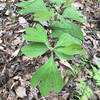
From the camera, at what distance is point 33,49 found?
1213 mm

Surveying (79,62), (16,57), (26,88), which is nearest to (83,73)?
(79,62)

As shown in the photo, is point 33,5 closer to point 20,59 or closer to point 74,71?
point 20,59

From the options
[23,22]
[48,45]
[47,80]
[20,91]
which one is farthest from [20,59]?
[47,80]

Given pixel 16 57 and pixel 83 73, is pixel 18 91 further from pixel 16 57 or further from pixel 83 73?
pixel 83 73

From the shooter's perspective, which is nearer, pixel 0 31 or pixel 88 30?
pixel 0 31

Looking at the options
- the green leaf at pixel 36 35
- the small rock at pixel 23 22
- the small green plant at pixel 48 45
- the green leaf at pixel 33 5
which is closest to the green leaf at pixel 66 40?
the small green plant at pixel 48 45

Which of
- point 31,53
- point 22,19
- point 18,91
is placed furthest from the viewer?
point 22,19

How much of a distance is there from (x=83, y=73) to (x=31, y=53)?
1055 mm

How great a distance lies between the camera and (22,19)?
2.55 m

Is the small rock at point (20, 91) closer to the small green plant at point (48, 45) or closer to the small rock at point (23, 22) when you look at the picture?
the small green plant at point (48, 45)

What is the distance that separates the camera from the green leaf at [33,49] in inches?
46.5

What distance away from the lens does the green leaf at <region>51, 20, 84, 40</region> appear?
140 centimetres

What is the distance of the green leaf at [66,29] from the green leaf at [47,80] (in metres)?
0.37

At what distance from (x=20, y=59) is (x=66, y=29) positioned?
2.95ft
